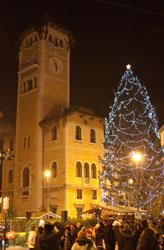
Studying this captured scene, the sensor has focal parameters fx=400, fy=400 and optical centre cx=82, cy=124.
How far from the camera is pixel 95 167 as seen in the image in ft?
148

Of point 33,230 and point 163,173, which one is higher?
point 163,173

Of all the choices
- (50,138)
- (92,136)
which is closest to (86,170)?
(92,136)

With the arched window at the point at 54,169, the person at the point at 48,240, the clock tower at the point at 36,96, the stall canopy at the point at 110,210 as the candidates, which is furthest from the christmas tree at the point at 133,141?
the person at the point at 48,240

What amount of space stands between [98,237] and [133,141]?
18185mm

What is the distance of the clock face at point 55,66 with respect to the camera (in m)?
48.8

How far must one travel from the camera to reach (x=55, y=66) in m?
49.3

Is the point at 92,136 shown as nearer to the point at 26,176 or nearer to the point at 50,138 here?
the point at 50,138

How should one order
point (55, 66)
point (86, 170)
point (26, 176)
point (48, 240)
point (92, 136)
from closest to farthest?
point (48, 240) → point (86, 170) → point (92, 136) → point (26, 176) → point (55, 66)

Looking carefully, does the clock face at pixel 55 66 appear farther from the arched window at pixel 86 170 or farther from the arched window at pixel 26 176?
the arched window at pixel 86 170

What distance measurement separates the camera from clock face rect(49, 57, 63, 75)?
4875 cm

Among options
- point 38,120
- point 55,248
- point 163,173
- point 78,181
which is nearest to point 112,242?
point 55,248

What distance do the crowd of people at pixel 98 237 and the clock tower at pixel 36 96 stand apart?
27048mm

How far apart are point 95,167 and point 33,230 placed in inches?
1217

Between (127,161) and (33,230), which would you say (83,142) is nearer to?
(127,161)
